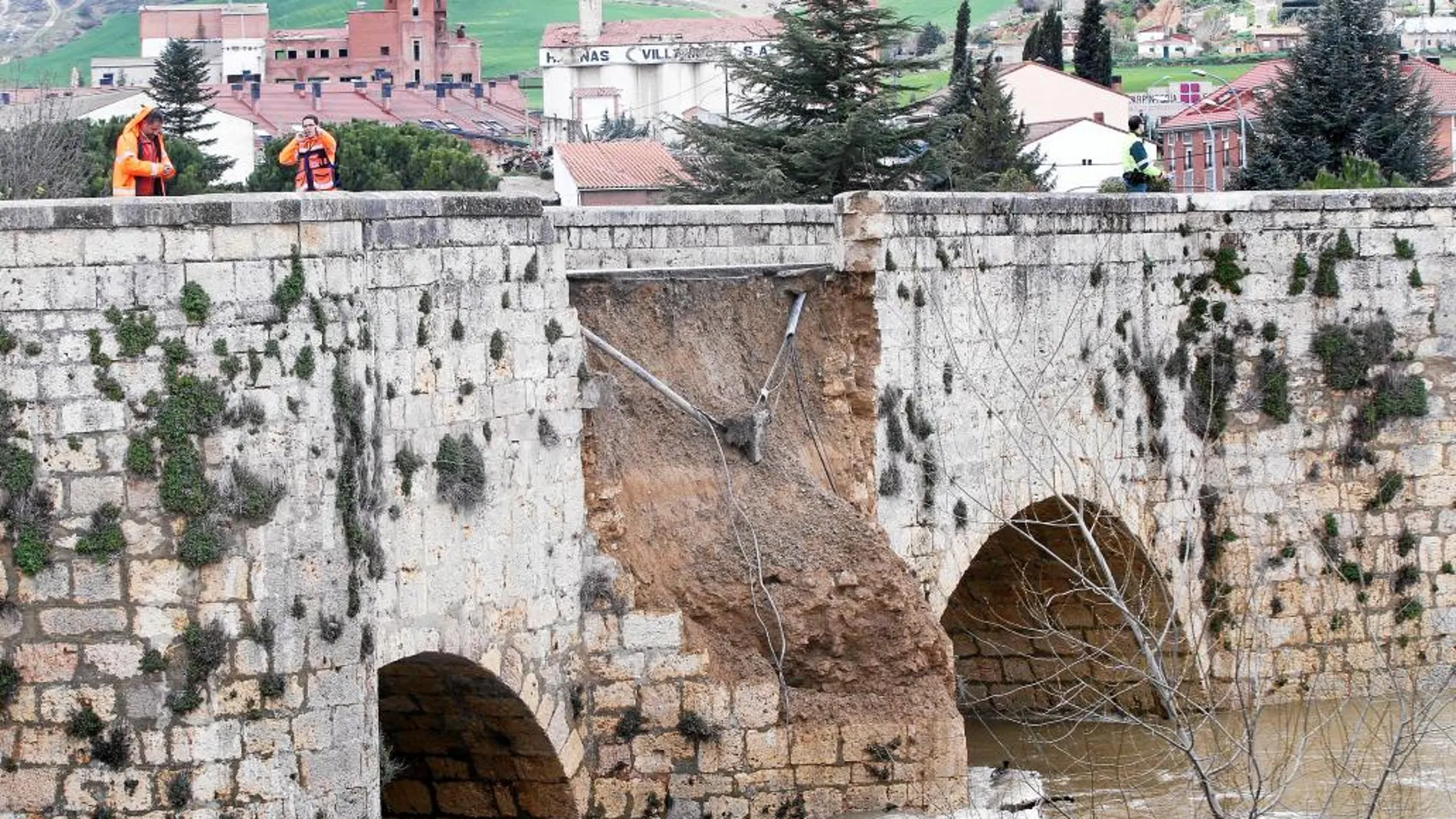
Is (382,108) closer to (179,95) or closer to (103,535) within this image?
(179,95)

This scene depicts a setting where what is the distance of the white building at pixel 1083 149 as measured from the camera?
64000 mm

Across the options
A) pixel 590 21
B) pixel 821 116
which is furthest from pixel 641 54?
pixel 821 116

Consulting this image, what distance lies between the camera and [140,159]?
1569 centimetres

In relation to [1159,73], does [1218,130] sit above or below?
below

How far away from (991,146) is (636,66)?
6858 cm

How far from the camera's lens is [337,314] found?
47.2 ft

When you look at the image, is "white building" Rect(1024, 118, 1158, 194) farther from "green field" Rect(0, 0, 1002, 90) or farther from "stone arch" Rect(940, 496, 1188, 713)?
"green field" Rect(0, 0, 1002, 90)

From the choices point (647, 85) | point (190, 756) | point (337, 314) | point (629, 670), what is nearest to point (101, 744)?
point (190, 756)

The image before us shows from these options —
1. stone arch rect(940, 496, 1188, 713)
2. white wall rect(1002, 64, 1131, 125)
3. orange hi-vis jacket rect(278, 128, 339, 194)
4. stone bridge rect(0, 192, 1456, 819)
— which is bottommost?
stone arch rect(940, 496, 1188, 713)

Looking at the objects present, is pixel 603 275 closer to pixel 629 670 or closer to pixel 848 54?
pixel 629 670

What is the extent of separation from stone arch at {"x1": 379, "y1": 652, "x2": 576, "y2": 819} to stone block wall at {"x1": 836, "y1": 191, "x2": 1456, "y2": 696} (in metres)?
3.83

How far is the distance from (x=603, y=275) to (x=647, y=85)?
9774 cm

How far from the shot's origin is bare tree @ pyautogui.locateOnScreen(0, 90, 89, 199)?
124 feet

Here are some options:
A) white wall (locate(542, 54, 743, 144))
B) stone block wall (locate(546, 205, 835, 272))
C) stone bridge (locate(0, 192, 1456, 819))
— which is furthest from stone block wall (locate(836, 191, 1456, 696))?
white wall (locate(542, 54, 743, 144))
